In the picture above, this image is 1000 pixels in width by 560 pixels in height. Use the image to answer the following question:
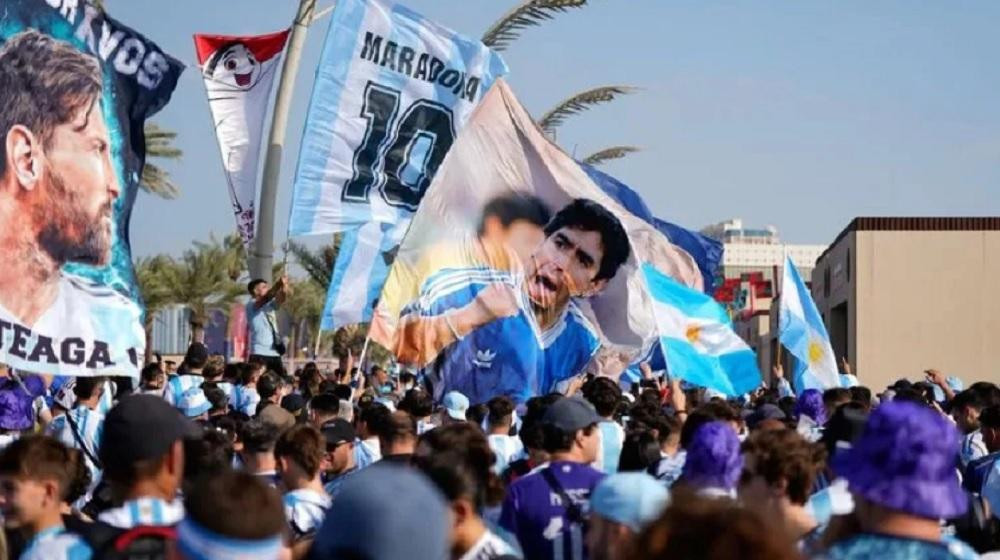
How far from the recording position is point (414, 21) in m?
15.2

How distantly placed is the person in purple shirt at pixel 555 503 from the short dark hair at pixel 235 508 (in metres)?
3.15

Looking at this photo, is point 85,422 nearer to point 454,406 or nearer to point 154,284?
point 454,406

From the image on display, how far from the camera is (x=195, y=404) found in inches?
479

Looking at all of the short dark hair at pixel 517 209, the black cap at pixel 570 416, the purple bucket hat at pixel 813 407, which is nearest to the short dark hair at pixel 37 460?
the black cap at pixel 570 416

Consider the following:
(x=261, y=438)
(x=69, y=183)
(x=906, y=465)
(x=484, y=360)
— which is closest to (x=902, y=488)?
(x=906, y=465)

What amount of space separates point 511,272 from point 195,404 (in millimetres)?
2612

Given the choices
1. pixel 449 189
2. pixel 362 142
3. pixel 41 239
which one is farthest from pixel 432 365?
pixel 41 239

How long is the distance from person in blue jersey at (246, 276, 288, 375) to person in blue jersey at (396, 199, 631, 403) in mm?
2058

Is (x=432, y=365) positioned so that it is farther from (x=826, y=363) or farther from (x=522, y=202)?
(x=826, y=363)

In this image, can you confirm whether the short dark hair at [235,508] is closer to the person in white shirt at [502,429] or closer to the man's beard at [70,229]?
the man's beard at [70,229]

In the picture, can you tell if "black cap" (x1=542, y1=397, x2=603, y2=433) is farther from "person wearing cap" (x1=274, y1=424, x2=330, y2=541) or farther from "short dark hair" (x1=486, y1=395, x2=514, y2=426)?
"short dark hair" (x1=486, y1=395, x2=514, y2=426)

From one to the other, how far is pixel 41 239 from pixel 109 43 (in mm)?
1234

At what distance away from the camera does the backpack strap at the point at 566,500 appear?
7.14 m

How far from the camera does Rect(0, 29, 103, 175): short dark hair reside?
893 cm
